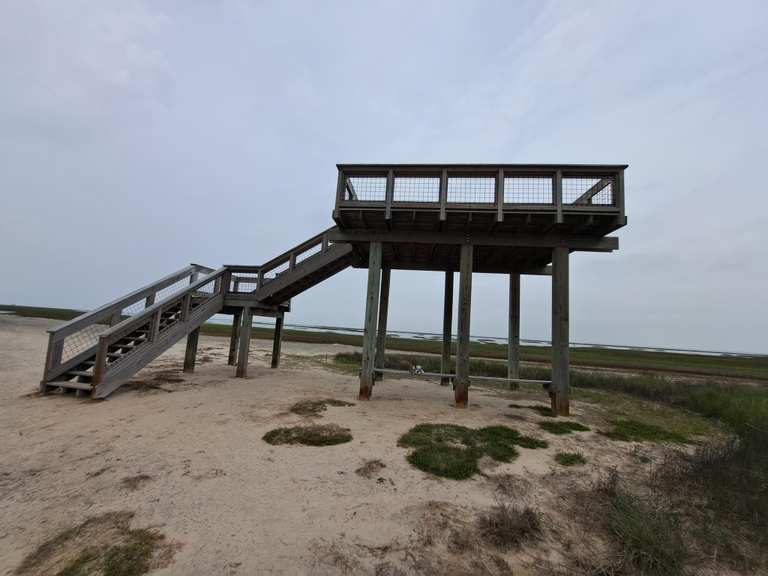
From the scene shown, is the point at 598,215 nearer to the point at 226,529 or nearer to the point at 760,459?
the point at 760,459

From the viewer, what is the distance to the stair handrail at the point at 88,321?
8664 millimetres

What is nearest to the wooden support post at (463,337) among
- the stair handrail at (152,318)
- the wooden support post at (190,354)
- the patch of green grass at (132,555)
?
the patch of green grass at (132,555)

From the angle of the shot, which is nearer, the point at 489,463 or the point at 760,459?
the point at 489,463

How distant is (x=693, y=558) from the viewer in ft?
10.8

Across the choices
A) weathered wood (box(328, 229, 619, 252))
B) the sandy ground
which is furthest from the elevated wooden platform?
the sandy ground

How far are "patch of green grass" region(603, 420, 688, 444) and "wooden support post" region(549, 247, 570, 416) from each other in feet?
4.00

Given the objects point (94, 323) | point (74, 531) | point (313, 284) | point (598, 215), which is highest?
point (598, 215)

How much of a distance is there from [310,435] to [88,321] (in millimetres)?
7547

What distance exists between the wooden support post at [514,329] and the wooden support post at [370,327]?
5.18 meters

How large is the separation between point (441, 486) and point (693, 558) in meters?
2.60

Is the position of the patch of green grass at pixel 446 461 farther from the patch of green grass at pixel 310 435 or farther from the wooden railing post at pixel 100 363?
the wooden railing post at pixel 100 363

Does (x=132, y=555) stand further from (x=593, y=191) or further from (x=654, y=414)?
(x=654, y=414)

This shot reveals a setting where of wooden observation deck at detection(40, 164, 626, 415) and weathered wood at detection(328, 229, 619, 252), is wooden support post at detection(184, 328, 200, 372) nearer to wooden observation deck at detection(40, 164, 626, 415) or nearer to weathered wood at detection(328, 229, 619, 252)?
wooden observation deck at detection(40, 164, 626, 415)

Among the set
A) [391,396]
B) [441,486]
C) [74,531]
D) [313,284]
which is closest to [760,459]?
[441,486]
